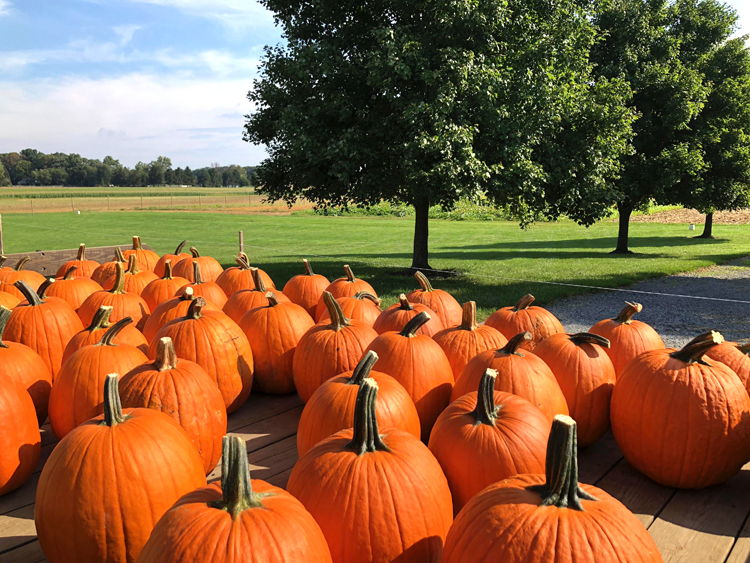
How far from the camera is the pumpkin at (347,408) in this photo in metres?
2.70

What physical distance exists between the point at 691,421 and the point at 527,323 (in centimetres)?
153

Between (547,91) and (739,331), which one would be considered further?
(547,91)

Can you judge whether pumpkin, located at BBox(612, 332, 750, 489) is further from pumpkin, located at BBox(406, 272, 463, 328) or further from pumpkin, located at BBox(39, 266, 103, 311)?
pumpkin, located at BBox(39, 266, 103, 311)

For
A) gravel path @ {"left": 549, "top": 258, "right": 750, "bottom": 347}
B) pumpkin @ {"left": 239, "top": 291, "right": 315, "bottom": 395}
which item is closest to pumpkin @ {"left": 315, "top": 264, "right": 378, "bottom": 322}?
pumpkin @ {"left": 239, "top": 291, "right": 315, "bottom": 395}

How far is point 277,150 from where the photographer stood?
46.3 feet

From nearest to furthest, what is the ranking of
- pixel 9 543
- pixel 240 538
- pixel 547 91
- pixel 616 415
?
pixel 240 538 < pixel 9 543 < pixel 616 415 < pixel 547 91

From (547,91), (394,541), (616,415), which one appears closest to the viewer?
(394,541)

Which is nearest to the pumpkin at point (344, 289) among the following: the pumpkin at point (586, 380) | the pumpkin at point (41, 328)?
the pumpkin at point (41, 328)

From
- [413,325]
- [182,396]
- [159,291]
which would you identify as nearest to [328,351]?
[413,325]

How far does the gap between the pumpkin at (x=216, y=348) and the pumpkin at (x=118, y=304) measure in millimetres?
1064

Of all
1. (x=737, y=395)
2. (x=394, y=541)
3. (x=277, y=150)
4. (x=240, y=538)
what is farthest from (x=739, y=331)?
(x=277, y=150)

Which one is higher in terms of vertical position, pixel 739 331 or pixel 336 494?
pixel 336 494

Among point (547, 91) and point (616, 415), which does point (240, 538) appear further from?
point (547, 91)

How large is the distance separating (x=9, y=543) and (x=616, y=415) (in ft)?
10.3
